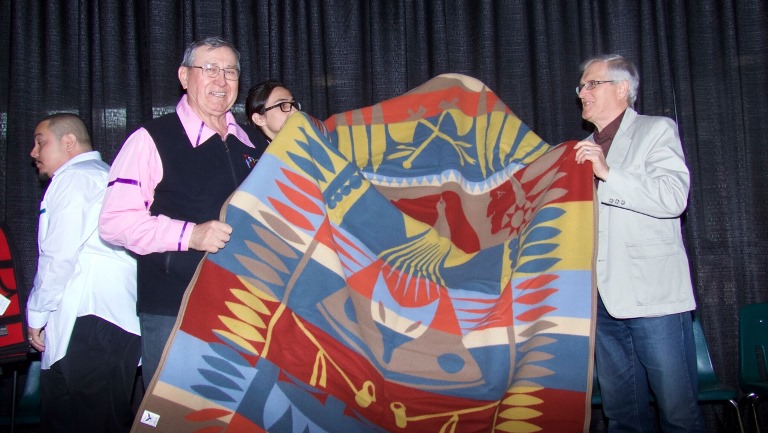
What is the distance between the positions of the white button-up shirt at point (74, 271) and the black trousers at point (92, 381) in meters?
0.03

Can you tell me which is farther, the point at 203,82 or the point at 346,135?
the point at 346,135

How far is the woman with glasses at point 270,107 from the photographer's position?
232 cm

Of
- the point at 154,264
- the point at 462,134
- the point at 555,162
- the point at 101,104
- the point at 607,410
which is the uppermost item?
the point at 101,104

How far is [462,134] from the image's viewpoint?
2127 millimetres

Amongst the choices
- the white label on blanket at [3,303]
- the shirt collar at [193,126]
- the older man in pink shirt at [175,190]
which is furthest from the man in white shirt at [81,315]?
the shirt collar at [193,126]

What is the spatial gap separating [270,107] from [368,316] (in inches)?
39.8

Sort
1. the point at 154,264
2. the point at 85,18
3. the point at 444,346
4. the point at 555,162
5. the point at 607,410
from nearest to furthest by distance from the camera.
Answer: the point at 444,346 < the point at 154,264 < the point at 555,162 < the point at 607,410 < the point at 85,18

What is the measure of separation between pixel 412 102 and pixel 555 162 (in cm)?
58

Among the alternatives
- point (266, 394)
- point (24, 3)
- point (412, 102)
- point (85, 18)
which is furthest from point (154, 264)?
point (24, 3)

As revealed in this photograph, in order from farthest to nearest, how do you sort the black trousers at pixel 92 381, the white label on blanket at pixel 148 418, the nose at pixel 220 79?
1. the black trousers at pixel 92 381
2. the nose at pixel 220 79
3. the white label on blanket at pixel 148 418

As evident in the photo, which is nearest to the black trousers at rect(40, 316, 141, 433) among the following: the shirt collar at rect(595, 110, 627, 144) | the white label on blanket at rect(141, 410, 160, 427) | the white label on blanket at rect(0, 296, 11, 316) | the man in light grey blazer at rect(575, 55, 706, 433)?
the white label on blanket at rect(0, 296, 11, 316)

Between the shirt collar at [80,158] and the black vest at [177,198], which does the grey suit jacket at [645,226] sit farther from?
the shirt collar at [80,158]

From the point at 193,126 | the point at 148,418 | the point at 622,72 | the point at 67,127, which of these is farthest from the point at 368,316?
the point at 67,127

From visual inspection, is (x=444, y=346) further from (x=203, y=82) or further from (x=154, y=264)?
(x=203, y=82)
